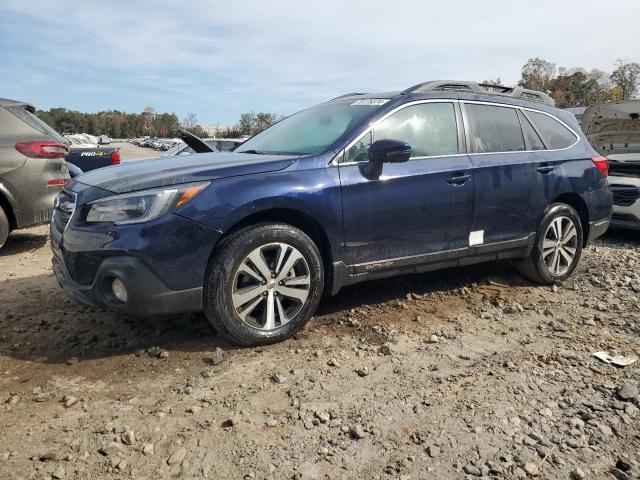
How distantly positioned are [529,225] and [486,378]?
201 centimetres

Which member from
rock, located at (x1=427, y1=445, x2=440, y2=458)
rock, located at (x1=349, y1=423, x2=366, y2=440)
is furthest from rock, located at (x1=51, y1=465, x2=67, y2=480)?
rock, located at (x1=427, y1=445, x2=440, y2=458)

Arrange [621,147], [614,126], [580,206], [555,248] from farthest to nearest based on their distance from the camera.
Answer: [621,147] → [614,126] → [580,206] → [555,248]

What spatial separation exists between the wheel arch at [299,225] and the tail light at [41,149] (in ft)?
12.5

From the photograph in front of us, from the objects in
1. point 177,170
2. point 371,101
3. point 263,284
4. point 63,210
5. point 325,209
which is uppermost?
point 371,101

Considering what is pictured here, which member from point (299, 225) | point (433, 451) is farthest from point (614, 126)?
point (433, 451)

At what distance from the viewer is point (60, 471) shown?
2119 mm

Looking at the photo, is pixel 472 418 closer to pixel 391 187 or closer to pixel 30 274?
pixel 391 187

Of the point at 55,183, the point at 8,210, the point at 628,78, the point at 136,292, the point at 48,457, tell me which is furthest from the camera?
the point at 628,78

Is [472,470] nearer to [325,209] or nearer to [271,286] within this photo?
[271,286]

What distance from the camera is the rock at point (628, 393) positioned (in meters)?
2.78

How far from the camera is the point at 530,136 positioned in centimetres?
470

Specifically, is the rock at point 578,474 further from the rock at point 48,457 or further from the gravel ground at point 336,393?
the rock at point 48,457

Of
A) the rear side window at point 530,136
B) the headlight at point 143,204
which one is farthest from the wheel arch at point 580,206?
the headlight at point 143,204

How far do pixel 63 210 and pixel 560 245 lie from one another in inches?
164
